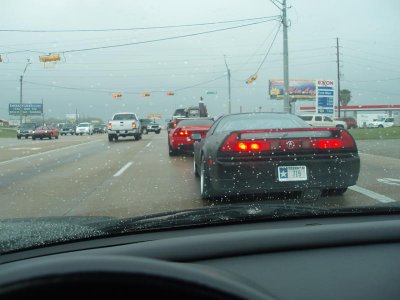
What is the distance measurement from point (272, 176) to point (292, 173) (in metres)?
0.25

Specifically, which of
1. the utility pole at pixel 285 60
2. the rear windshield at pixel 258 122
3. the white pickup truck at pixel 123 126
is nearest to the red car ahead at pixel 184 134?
the rear windshield at pixel 258 122

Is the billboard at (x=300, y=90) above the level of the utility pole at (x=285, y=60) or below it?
above

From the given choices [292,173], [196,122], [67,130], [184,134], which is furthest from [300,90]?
[292,173]

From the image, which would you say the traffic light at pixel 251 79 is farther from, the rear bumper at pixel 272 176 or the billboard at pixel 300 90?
the billboard at pixel 300 90

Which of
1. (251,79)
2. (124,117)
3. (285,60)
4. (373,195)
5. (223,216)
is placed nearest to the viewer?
(223,216)

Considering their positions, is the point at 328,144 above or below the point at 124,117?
below

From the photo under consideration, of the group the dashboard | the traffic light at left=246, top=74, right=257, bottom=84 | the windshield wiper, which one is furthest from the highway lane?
the traffic light at left=246, top=74, right=257, bottom=84

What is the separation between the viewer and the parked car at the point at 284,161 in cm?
617

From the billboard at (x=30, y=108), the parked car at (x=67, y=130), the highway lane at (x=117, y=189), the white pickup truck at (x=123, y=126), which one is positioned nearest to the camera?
the highway lane at (x=117, y=189)

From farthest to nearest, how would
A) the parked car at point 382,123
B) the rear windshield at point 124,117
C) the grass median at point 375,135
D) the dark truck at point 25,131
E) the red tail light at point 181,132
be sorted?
the parked car at point 382,123
the dark truck at point 25,131
the rear windshield at point 124,117
the grass median at point 375,135
the red tail light at point 181,132

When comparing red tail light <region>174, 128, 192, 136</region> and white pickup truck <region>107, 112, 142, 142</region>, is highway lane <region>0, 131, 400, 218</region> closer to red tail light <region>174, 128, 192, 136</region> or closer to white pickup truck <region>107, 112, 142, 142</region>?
red tail light <region>174, 128, 192, 136</region>

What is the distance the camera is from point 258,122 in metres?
7.41

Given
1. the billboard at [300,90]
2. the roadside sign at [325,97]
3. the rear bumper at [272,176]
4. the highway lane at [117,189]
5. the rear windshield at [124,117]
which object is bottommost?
the highway lane at [117,189]

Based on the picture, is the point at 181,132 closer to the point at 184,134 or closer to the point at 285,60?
Answer: the point at 184,134
